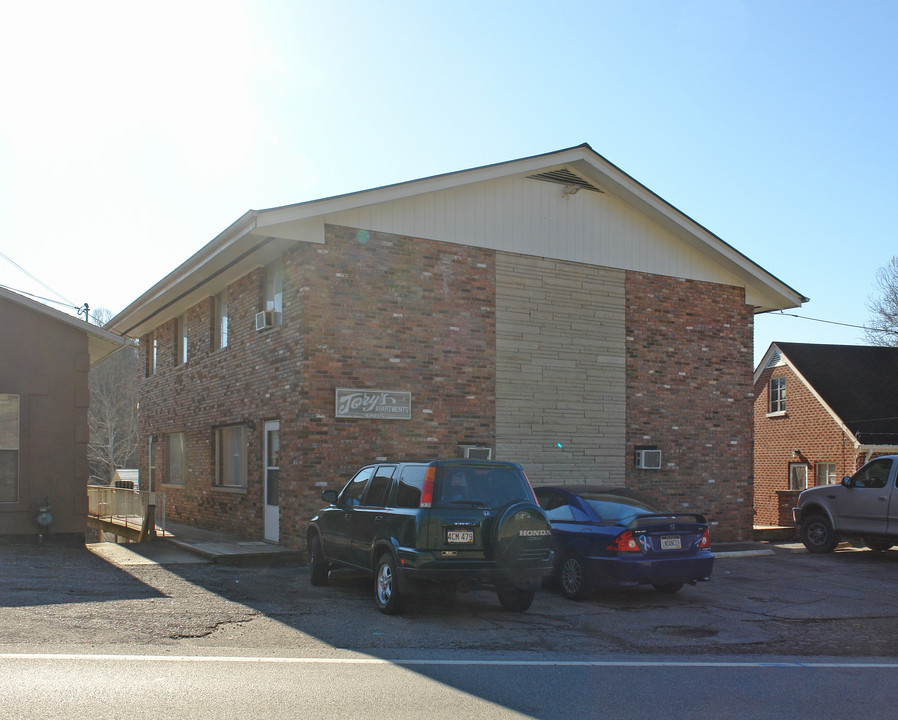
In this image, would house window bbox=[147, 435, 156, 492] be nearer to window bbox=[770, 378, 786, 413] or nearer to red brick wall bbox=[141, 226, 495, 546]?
red brick wall bbox=[141, 226, 495, 546]

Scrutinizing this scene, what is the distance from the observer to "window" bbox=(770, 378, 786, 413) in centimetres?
2872

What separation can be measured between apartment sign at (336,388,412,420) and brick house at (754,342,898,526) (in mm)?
14455

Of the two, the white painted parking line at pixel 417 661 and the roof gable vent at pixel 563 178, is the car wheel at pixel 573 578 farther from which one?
the roof gable vent at pixel 563 178

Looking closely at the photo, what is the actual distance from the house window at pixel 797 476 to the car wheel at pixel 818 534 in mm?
10670

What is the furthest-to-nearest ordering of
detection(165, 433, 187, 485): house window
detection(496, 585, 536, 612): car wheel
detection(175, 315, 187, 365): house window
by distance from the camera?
detection(175, 315, 187, 365): house window < detection(165, 433, 187, 485): house window < detection(496, 585, 536, 612): car wheel

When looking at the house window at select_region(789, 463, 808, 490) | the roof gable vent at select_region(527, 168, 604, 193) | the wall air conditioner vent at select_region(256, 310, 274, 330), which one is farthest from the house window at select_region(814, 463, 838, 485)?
the wall air conditioner vent at select_region(256, 310, 274, 330)

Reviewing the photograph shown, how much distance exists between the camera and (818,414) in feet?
87.9

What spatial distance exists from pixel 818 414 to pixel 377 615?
21176mm

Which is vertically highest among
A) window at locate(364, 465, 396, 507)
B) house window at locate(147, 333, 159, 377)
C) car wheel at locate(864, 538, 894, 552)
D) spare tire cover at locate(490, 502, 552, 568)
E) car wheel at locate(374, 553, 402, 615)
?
house window at locate(147, 333, 159, 377)

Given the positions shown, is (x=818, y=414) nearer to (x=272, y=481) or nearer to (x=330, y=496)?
(x=272, y=481)

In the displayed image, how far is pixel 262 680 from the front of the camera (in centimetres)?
646

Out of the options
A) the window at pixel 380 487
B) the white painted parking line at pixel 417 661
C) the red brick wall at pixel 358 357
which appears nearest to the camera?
the white painted parking line at pixel 417 661

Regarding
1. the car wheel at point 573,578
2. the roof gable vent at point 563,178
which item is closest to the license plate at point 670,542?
the car wheel at point 573,578

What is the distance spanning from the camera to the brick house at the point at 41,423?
Result: 14.6m
